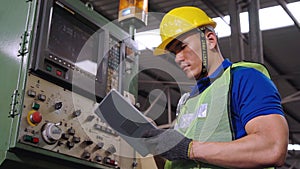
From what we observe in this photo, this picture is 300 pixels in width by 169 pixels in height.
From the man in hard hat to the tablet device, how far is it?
0.06m

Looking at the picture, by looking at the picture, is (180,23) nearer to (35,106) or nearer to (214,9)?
(35,106)

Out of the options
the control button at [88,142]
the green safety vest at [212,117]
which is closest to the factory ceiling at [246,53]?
the control button at [88,142]

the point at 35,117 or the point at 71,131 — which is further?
the point at 71,131

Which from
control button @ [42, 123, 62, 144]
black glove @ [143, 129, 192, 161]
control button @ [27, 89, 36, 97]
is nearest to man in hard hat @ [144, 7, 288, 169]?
black glove @ [143, 129, 192, 161]

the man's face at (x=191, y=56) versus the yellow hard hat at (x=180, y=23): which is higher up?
the yellow hard hat at (x=180, y=23)

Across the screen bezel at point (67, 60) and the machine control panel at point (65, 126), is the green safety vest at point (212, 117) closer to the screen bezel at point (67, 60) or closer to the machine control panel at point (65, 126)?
the machine control panel at point (65, 126)

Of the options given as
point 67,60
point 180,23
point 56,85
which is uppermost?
point 180,23

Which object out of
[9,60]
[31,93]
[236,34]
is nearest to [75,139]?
[31,93]

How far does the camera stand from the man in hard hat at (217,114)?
3.68 feet

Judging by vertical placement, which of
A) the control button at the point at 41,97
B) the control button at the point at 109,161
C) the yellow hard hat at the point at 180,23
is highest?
the yellow hard hat at the point at 180,23

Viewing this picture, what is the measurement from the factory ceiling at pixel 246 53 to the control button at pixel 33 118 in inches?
81.5

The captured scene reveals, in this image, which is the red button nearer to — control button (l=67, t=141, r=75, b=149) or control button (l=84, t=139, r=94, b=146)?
control button (l=67, t=141, r=75, b=149)

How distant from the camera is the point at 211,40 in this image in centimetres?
155

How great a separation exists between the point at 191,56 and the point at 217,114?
32 cm
